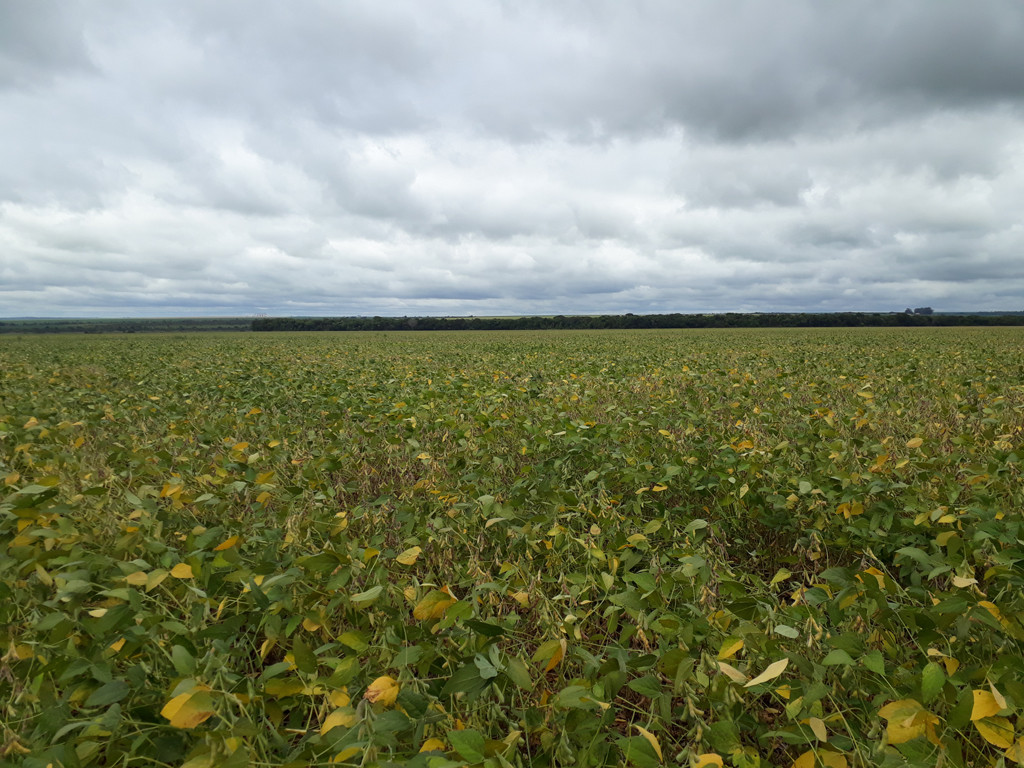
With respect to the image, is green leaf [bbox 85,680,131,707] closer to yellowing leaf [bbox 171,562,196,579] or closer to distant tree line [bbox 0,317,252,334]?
yellowing leaf [bbox 171,562,196,579]

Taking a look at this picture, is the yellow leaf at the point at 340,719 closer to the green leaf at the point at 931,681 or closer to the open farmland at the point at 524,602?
the open farmland at the point at 524,602

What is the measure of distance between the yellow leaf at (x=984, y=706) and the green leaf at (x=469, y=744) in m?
1.38

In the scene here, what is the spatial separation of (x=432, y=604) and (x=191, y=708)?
2.56ft

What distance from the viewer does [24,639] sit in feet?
6.35

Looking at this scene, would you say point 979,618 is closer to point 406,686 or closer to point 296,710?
point 406,686

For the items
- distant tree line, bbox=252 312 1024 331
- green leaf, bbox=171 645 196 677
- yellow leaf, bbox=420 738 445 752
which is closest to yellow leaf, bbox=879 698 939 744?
yellow leaf, bbox=420 738 445 752

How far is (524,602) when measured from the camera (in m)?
2.20

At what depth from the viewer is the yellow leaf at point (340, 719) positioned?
1442 millimetres

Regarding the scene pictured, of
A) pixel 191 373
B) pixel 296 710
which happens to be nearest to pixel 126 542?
pixel 296 710

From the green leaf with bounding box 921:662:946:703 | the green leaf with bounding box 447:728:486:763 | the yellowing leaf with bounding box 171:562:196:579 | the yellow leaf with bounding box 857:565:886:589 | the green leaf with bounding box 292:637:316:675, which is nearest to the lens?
the green leaf with bounding box 447:728:486:763

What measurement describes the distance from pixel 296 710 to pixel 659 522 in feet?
6.36

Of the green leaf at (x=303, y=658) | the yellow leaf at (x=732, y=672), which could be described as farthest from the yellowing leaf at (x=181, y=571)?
the yellow leaf at (x=732, y=672)

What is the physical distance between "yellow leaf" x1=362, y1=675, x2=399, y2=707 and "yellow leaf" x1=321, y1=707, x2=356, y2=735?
7cm

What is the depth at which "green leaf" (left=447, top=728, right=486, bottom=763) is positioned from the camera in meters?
1.32
